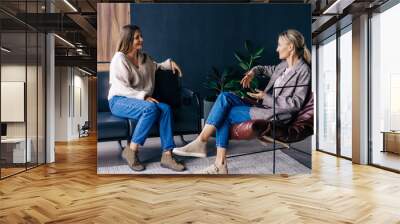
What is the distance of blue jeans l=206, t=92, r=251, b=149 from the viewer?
5906 mm

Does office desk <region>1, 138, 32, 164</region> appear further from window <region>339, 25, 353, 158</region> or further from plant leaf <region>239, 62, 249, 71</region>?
window <region>339, 25, 353, 158</region>

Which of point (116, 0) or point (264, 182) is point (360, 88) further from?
point (116, 0)

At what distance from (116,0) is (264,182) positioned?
185 inches

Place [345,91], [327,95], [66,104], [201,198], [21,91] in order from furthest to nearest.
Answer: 1. [66,104]
2. [327,95]
3. [345,91]
4. [21,91]
5. [201,198]

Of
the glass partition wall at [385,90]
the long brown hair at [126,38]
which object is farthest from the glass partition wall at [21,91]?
the glass partition wall at [385,90]

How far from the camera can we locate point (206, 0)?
7.87 meters

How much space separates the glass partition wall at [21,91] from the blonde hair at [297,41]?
435 centimetres

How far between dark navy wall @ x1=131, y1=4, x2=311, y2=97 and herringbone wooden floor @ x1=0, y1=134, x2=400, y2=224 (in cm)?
183

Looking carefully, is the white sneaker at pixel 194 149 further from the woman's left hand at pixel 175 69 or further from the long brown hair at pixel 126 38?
the long brown hair at pixel 126 38

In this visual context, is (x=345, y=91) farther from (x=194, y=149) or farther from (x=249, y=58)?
(x=194, y=149)

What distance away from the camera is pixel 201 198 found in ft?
15.3

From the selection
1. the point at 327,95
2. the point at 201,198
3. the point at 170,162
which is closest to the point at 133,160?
the point at 170,162

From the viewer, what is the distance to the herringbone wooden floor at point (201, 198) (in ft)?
12.5

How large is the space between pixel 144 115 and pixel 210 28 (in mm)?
1700
